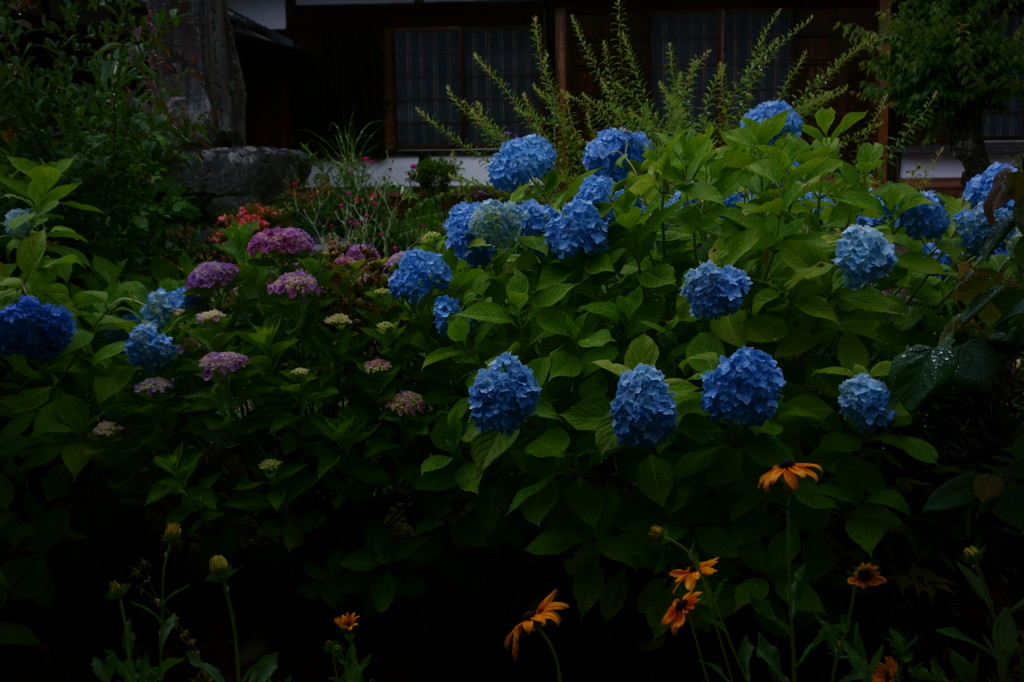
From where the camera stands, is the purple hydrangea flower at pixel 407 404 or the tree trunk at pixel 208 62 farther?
the tree trunk at pixel 208 62

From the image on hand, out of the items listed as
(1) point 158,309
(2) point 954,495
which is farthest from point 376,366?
(2) point 954,495

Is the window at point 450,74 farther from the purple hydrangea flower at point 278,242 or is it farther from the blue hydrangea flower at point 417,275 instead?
the blue hydrangea flower at point 417,275

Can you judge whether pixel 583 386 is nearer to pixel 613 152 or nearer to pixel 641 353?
pixel 641 353

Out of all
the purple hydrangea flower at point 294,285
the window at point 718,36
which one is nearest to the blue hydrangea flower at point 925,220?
the purple hydrangea flower at point 294,285

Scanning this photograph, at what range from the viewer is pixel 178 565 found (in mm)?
2289

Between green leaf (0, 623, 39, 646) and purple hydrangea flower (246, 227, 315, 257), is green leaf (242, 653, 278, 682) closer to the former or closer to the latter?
green leaf (0, 623, 39, 646)

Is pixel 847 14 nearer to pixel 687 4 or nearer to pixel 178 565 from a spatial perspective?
pixel 687 4

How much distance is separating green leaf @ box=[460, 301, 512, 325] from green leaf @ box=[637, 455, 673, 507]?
43 cm

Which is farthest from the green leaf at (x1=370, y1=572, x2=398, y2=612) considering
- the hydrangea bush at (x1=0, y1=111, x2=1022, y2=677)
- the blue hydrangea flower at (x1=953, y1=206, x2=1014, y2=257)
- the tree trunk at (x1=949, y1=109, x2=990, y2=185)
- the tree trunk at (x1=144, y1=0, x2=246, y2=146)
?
the tree trunk at (x1=949, y1=109, x2=990, y2=185)

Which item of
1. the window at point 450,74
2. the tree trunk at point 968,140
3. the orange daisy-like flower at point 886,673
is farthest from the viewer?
the window at point 450,74

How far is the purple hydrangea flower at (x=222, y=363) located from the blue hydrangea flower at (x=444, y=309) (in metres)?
0.42

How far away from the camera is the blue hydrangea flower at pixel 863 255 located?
172 cm

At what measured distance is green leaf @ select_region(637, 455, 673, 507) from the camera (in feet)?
5.69

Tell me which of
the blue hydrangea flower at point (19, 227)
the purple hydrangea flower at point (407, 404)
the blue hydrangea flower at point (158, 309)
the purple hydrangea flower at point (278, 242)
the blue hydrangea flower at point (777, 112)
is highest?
the blue hydrangea flower at point (777, 112)
